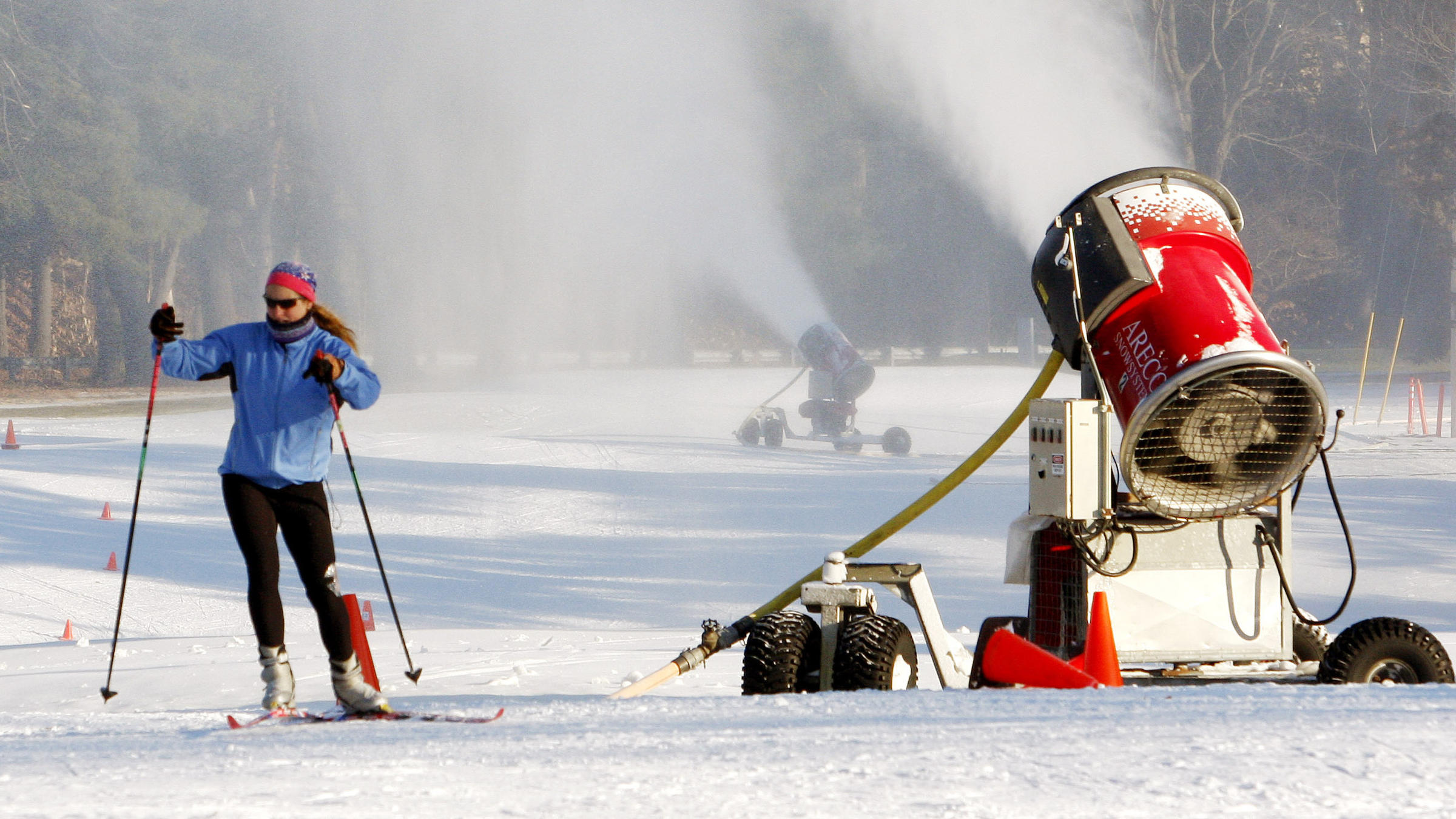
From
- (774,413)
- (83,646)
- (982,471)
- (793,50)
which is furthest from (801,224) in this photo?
(83,646)

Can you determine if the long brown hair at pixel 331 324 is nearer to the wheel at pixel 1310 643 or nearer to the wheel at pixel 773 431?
the wheel at pixel 1310 643

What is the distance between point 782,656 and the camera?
4738mm

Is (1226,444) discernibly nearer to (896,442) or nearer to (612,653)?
(612,653)

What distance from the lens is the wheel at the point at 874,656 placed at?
15.0 ft

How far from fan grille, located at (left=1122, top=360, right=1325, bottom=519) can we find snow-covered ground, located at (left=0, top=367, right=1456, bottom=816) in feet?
2.25

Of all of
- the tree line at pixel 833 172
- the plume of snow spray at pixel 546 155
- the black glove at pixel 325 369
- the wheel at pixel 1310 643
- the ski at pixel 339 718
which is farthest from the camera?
the plume of snow spray at pixel 546 155

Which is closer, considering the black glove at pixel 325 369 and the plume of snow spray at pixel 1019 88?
the black glove at pixel 325 369

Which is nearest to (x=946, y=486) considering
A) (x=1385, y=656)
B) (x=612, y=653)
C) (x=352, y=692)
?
(x=1385, y=656)

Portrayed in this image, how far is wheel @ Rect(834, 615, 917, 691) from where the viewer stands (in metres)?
4.58

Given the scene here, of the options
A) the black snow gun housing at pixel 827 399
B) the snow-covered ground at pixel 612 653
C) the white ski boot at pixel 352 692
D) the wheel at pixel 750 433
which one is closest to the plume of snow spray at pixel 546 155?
the black snow gun housing at pixel 827 399

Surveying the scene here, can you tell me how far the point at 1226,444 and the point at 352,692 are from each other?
9.62 ft

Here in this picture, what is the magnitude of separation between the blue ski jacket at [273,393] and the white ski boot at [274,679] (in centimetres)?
53

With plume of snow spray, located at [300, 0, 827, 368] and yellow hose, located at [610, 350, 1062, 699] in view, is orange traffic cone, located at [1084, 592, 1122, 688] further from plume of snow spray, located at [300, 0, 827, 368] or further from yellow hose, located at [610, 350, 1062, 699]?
plume of snow spray, located at [300, 0, 827, 368]

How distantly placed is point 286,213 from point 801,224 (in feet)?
49.0
